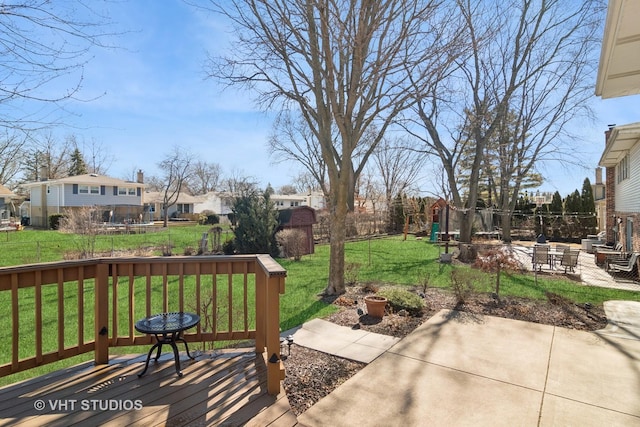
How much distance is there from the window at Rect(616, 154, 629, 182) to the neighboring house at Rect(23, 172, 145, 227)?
93.2 feet

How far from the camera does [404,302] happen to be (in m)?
5.54

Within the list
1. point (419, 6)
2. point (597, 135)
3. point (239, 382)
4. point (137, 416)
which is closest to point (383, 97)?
point (419, 6)

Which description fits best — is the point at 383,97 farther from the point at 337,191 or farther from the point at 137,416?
the point at 137,416

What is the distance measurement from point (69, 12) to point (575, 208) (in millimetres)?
25083

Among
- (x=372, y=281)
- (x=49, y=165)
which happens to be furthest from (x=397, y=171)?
(x=49, y=165)

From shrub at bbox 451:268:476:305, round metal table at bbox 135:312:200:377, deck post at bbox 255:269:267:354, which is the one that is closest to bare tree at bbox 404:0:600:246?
shrub at bbox 451:268:476:305

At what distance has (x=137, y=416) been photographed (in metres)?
2.33

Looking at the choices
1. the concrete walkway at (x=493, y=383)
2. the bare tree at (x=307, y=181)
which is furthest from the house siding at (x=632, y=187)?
the bare tree at (x=307, y=181)

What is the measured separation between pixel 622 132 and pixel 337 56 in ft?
25.6

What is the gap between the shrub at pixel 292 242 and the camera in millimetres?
12203

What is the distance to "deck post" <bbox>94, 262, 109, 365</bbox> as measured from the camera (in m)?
3.09

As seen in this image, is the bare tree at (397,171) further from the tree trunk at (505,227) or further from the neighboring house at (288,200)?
the neighboring house at (288,200)

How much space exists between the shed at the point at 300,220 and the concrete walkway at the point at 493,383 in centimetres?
904

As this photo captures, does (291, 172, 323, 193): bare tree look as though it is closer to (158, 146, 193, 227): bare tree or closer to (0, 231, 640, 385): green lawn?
(158, 146, 193, 227): bare tree
